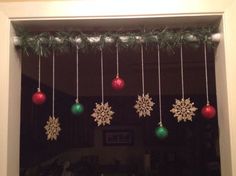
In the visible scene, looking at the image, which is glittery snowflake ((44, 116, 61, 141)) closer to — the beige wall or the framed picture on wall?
the beige wall

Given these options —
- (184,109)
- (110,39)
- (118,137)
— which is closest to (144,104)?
(184,109)

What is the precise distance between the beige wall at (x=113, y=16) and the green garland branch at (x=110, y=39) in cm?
6

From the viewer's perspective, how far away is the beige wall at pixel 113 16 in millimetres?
1089

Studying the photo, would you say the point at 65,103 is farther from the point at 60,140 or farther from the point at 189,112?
the point at 189,112

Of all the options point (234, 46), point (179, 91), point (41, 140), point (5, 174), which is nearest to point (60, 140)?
point (41, 140)

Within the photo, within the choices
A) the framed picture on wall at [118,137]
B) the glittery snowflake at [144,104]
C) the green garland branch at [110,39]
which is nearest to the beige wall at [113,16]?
the green garland branch at [110,39]

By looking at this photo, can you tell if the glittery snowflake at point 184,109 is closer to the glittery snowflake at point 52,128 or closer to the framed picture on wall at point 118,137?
the glittery snowflake at point 52,128

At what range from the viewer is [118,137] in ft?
14.3

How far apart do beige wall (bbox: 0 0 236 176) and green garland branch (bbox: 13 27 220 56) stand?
0.06m

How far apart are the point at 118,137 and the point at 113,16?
3364 mm

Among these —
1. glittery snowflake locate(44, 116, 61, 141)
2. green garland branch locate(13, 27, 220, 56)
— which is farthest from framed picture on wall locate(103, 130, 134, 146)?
green garland branch locate(13, 27, 220, 56)

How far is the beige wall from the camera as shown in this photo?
109cm

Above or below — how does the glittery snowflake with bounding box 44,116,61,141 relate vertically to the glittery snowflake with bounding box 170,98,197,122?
below

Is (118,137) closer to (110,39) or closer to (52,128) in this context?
(52,128)
